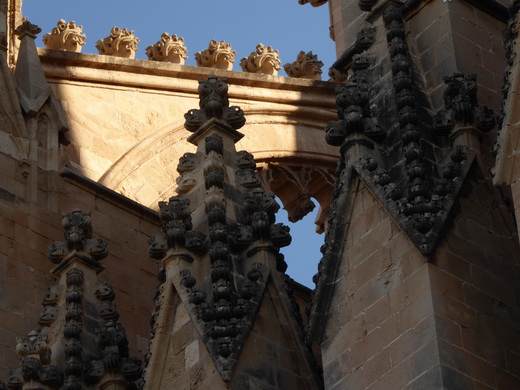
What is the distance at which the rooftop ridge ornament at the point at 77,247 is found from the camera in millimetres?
19484

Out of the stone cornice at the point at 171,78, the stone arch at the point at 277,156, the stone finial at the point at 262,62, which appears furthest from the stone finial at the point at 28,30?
the stone finial at the point at 262,62

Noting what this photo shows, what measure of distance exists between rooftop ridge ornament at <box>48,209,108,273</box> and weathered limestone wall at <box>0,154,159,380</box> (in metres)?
0.83

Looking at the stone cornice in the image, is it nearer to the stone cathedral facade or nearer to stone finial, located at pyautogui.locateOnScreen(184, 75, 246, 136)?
the stone cathedral facade

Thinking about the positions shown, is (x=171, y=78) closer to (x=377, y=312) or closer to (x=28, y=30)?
(x=28, y=30)

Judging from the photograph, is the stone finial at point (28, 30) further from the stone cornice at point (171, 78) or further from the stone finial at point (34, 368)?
the stone finial at point (34, 368)

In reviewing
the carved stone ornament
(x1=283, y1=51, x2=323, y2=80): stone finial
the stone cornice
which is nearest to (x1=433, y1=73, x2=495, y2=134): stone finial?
the carved stone ornament

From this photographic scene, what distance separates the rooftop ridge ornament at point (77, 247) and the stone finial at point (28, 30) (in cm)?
452

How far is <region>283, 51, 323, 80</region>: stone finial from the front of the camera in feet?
90.1

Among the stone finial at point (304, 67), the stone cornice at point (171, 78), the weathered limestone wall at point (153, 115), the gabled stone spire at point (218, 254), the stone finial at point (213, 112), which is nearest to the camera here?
the gabled stone spire at point (218, 254)

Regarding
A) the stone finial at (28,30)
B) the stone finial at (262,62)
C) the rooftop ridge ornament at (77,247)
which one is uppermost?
the stone finial at (262,62)

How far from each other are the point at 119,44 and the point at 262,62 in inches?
74.2

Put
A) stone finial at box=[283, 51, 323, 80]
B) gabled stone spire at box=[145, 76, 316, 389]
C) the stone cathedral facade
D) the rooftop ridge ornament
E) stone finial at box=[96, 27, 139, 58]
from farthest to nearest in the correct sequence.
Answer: stone finial at box=[283, 51, 323, 80] < stone finial at box=[96, 27, 139, 58] < the rooftop ridge ornament < gabled stone spire at box=[145, 76, 316, 389] < the stone cathedral facade

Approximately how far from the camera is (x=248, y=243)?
1778 cm

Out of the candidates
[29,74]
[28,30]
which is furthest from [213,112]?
[28,30]
